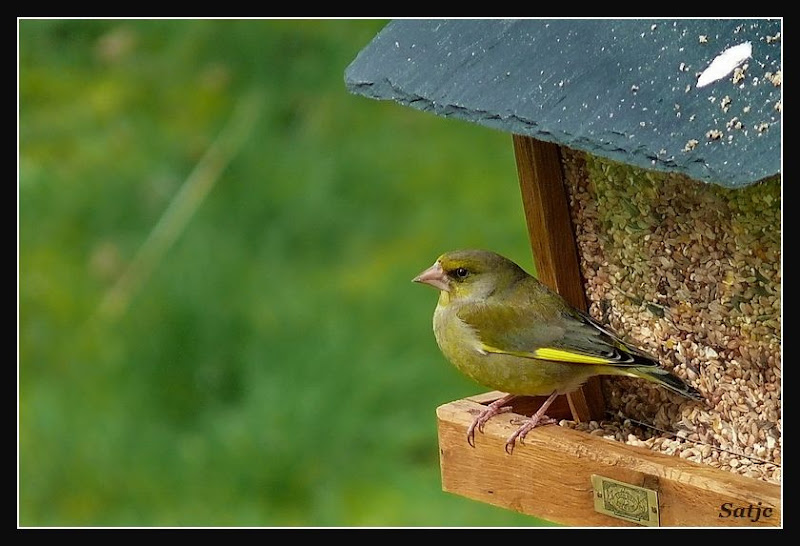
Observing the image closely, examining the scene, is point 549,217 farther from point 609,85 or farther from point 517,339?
point 609,85

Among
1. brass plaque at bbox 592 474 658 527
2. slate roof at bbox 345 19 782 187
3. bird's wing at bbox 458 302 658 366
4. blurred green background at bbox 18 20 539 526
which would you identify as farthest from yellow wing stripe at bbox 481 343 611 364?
blurred green background at bbox 18 20 539 526

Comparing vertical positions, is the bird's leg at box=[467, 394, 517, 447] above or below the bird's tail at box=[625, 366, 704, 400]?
below

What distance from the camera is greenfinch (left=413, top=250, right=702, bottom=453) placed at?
412 cm

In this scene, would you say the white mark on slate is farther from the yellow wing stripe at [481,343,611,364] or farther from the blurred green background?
the blurred green background

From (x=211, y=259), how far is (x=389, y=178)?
871 mm

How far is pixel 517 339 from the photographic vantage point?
426 centimetres

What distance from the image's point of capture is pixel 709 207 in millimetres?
3863

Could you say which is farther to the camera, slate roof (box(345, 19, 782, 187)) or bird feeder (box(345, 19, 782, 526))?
bird feeder (box(345, 19, 782, 526))

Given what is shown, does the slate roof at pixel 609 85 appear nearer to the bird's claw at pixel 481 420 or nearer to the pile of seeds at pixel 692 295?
the pile of seeds at pixel 692 295

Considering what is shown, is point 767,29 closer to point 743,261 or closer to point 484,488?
point 743,261

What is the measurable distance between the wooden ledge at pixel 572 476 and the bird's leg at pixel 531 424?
2cm

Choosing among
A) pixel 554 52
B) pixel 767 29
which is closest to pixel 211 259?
pixel 554 52

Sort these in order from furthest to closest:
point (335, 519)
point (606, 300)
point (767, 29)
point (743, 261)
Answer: point (335, 519)
point (606, 300)
point (743, 261)
point (767, 29)

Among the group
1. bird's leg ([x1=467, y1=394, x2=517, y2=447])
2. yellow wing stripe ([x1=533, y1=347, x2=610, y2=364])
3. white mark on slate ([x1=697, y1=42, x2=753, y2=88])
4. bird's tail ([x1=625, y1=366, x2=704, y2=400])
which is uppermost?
white mark on slate ([x1=697, y1=42, x2=753, y2=88])
